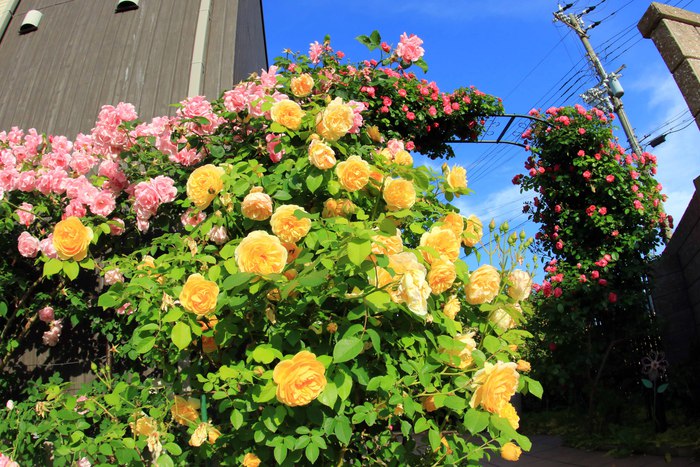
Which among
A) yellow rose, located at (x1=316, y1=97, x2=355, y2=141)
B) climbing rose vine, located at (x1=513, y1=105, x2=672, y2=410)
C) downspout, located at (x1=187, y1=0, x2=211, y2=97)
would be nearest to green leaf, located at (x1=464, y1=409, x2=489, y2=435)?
yellow rose, located at (x1=316, y1=97, x2=355, y2=141)

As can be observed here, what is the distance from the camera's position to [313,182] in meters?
1.47

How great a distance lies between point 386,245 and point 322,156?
0.41 m

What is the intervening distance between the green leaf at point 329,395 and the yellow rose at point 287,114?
3.17ft

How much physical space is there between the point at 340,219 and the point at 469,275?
0.44 m

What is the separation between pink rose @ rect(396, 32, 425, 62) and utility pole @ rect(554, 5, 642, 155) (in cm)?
922

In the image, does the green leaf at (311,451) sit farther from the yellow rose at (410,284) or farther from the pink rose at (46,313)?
the pink rose at (46,313)

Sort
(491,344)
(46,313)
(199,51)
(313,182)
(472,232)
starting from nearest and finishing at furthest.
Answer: (491,344), (313,182), (472,232), (46,313), (199,51)

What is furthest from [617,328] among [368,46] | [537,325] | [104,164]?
[104,164]

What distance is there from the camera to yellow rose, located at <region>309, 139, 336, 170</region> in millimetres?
1440

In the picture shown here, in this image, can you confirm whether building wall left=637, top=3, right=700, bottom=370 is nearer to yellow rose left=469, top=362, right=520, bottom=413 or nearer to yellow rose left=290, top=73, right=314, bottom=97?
yellow rose left=290, top=73, right=314, bottom=97

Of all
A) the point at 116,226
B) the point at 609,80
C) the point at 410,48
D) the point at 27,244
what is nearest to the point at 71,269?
the point at 116,226

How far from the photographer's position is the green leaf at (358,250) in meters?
1.00

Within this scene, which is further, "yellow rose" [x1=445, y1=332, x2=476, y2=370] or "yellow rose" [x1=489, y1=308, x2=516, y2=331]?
"yellow rose" [x1=489, y1=308, x2=516, y2=331]

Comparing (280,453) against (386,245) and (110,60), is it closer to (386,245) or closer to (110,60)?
(386,245)
